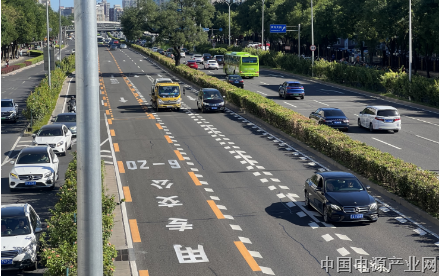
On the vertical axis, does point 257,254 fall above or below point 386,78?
below

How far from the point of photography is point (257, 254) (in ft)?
51.3

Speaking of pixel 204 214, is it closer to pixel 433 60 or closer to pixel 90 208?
pixel 90 208

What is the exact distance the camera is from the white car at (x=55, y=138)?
99.6 feet

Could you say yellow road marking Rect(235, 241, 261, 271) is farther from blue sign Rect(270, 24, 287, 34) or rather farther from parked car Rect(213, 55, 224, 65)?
parked car Rect(213, 55, 224, 65)

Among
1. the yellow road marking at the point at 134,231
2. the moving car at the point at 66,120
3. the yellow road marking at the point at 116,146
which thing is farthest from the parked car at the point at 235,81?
the yellow road marking at the point at 134,231

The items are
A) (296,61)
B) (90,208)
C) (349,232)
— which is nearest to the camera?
(90,208)

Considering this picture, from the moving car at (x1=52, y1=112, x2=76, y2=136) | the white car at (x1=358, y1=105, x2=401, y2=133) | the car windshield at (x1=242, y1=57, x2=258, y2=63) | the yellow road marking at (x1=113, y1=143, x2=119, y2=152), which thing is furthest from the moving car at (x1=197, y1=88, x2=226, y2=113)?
the car windshield at (x1=242, y1=57, x2=258, y2=63)

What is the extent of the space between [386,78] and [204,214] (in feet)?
126

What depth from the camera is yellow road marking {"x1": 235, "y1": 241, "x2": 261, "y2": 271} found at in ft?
47.9

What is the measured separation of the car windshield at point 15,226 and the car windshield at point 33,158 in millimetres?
9362

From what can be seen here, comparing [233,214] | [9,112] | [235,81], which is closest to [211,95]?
[235,81]

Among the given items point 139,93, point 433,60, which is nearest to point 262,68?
point 433,60

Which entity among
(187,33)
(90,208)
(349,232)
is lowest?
(349,232)

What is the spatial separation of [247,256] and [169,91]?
3061cm
